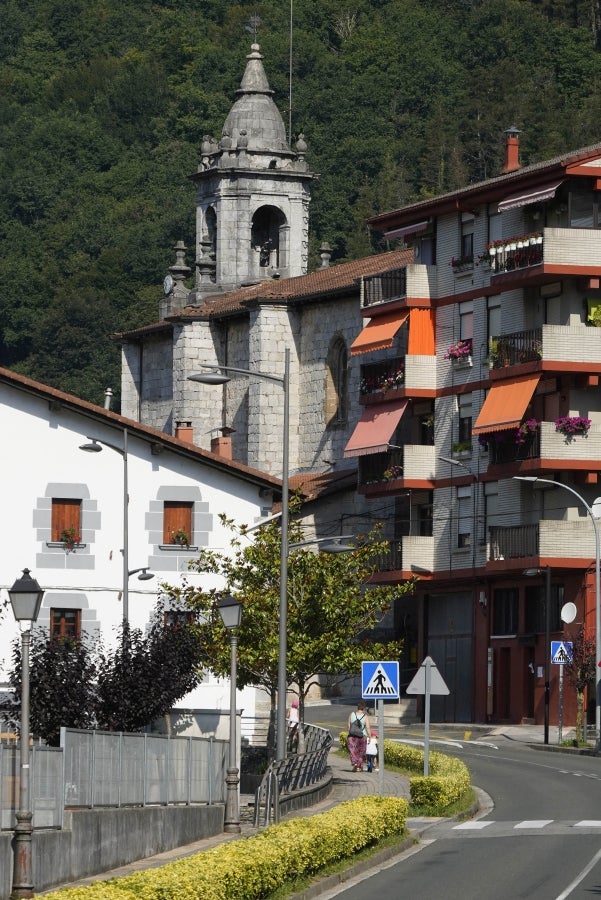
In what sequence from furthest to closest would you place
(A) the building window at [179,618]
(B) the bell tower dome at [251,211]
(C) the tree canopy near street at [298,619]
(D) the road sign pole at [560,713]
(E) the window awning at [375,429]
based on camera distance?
(B) the bell tower dome at [251,211] → (E) the window awning at [375,429] → (D) the road sign pole at [560,713] → (C) the tree canopy near street at [298,619] → (A) the building window at [179,618]

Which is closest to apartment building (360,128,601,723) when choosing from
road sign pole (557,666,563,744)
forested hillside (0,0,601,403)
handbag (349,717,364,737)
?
road sign pole (557,666,563,744)

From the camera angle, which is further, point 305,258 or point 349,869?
point 305,258

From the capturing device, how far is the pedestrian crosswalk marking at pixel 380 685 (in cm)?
4231

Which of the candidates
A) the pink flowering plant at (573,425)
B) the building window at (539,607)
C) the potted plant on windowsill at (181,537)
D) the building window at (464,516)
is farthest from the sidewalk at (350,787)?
the pink flowering plant at (573,425)

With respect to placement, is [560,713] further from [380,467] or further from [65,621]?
[380,467]

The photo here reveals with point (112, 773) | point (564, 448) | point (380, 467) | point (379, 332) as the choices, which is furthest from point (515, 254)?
point (112, 773)

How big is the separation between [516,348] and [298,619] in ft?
82.5

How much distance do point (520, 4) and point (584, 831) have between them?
14297 cm

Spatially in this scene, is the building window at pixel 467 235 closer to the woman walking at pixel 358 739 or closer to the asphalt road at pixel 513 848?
the asphalt road at pixel 513 848

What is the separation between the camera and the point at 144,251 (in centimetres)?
15638

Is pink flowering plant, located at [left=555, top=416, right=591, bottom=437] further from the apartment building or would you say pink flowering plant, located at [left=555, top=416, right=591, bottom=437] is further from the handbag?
the handbag

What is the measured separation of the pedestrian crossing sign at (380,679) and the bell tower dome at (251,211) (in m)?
59.0

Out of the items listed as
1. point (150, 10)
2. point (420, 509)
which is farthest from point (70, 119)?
point (420, 509)

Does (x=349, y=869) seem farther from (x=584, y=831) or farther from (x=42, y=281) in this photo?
(x=42, y=281)
